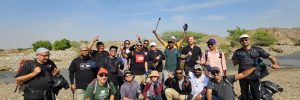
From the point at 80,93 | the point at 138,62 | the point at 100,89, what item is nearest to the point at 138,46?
the point at 138,62

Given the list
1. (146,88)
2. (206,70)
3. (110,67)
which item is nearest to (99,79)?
(110,67)

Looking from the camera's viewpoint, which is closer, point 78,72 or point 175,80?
point 78,72

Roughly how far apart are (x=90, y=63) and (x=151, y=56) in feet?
8.80

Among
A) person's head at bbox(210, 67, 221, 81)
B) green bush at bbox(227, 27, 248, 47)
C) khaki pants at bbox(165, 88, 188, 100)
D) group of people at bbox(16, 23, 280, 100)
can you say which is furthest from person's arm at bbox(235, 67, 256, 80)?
green bush at bbox(227, 27, 248, 47)

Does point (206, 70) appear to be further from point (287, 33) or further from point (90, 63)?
point (287, 33)

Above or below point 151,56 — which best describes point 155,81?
below

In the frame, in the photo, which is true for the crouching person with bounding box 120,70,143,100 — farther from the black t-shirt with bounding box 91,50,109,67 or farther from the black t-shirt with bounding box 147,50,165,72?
the black t-shirt with bounding box 147,50,165,72

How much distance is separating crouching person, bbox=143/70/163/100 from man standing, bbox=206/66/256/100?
1764 mm

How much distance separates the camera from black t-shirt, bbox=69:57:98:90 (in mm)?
7551

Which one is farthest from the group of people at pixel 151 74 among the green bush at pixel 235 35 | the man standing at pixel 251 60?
the green bush at pixel 235 35

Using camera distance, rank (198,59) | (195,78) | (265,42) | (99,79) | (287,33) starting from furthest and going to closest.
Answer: (287,33)
(265,42)
(198,59)
(195,78)
(99,79)

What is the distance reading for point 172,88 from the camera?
27.8 feet

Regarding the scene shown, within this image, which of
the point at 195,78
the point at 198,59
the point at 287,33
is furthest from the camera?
the point at 287,33

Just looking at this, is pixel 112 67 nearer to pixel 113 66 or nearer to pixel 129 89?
→ pixel 113 66
